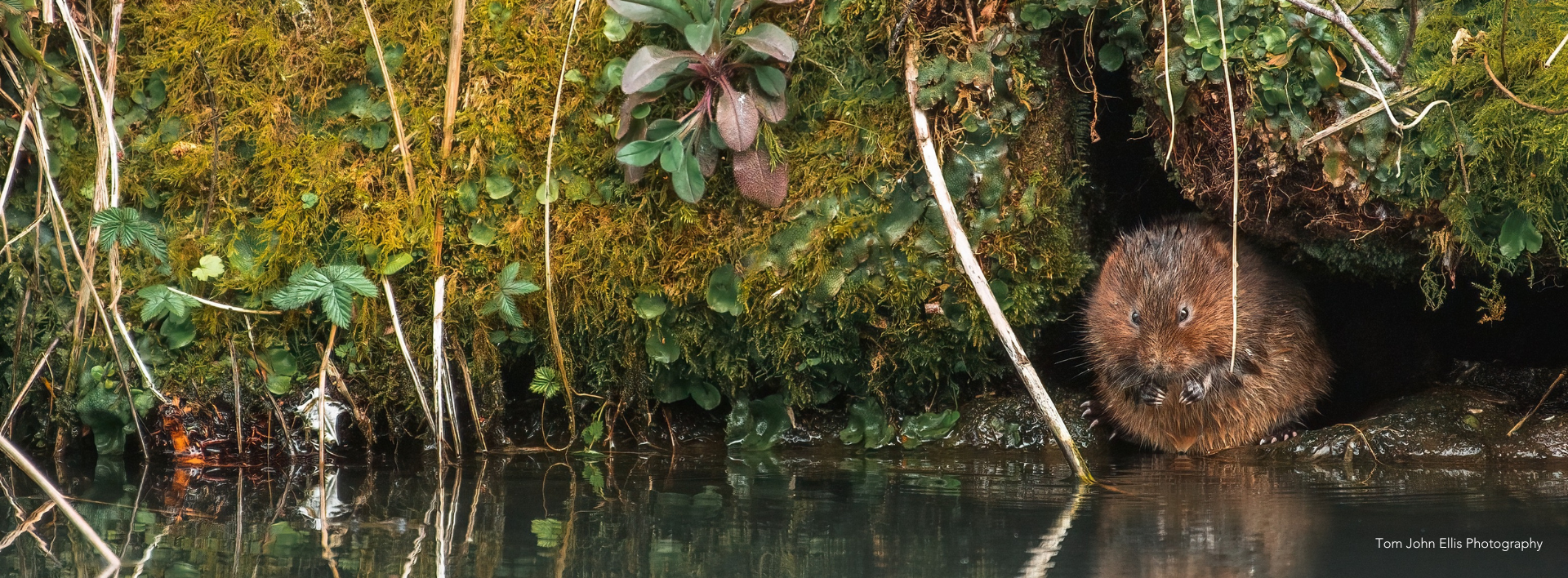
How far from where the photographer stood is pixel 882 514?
2588 mm

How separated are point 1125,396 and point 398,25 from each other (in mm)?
2644

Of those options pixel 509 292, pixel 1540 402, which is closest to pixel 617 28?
pixel 509 292

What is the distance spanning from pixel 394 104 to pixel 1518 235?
3.16 m

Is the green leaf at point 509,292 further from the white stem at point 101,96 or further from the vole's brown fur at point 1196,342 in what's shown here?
the vole's brown fur at point 1196,342

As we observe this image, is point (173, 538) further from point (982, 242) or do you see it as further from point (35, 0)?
point (982, 242)

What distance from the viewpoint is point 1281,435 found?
381 centimetres

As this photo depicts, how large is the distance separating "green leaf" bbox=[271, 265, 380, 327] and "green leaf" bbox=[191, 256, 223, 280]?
0.68ft

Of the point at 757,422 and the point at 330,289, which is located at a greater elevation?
the point at 330,289

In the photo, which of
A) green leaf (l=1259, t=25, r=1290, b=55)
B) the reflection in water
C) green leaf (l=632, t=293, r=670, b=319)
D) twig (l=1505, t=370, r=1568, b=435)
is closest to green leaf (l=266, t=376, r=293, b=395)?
green leaf (l=632, t=293, r=670, b=319)

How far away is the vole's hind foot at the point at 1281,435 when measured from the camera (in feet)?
12.4

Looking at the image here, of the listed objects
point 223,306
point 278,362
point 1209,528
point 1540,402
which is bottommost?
point 1209,528

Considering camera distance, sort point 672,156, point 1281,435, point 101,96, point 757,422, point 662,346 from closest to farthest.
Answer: point 672,156 < point 101,96 < point 662,346 < point 1281,435 < point 757,422

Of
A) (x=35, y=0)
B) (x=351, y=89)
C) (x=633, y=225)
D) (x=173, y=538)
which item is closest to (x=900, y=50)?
(x=633, y=225)

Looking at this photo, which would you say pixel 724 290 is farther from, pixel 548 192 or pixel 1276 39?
pixel 1276 39
